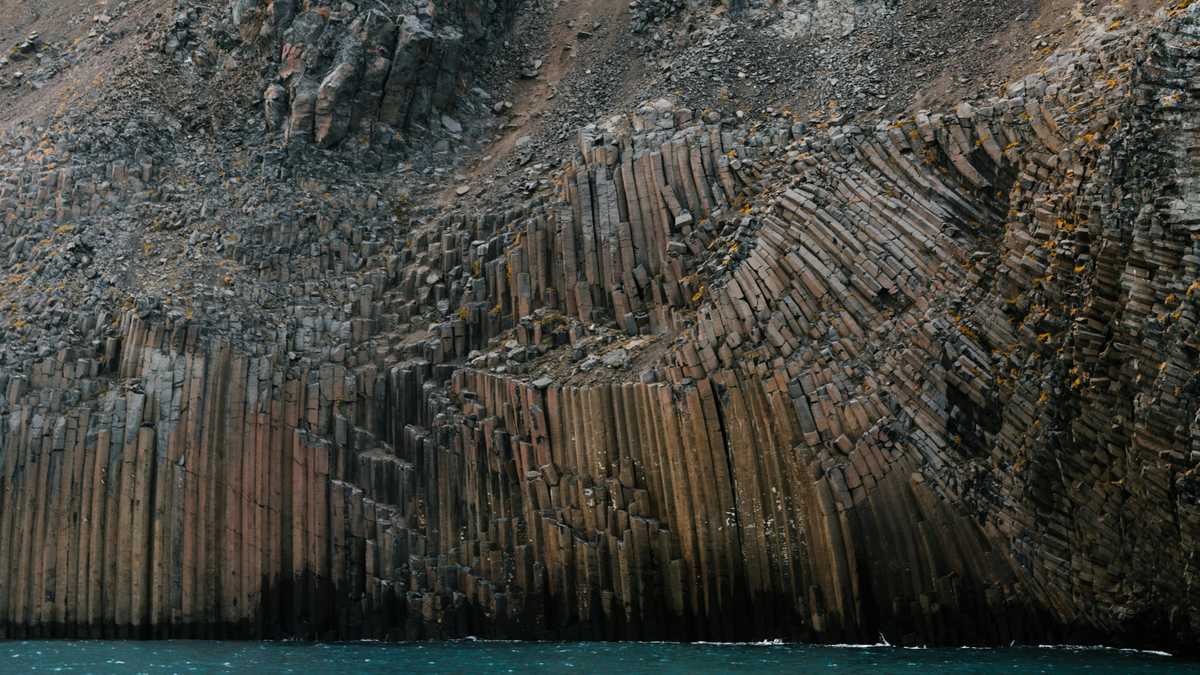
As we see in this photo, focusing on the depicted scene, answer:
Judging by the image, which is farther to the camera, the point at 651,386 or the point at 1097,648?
the point at 651,386

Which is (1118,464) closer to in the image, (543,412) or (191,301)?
(543,412)

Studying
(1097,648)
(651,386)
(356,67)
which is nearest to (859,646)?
(1097,648)

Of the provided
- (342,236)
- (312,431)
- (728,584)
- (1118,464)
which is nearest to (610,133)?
(342,236)

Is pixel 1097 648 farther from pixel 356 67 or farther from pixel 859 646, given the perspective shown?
pixel 356 67

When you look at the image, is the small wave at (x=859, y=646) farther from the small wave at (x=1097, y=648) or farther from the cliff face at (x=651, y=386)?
the small wave at (x=1097, y=648)

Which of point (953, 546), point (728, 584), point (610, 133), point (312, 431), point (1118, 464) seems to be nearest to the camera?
point (1118, 464)

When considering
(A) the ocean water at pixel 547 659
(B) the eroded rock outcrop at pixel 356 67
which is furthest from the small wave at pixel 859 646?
(B) the eroded rock outcrop at pixel 356 67
